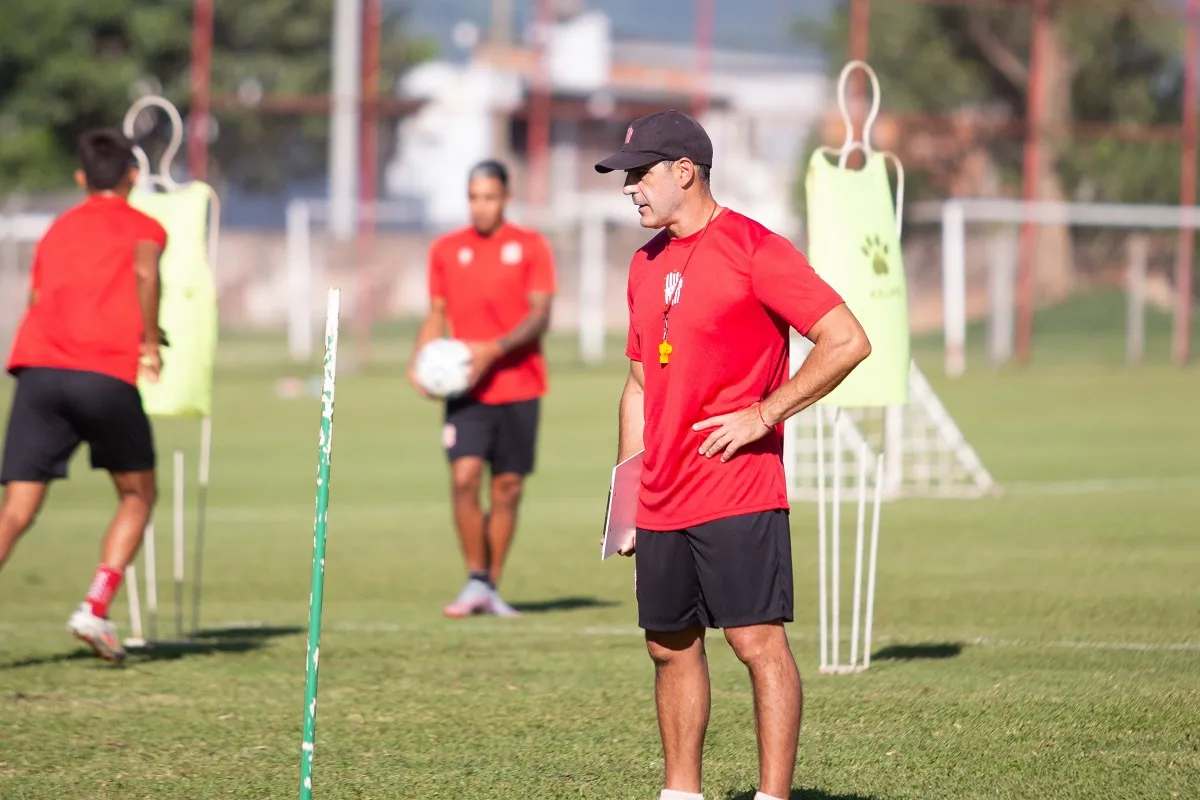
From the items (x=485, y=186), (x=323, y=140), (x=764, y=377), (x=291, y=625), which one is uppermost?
(x=323, y=140)

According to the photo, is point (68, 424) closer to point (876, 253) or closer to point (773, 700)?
point (876, 253)

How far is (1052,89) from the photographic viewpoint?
41.0m

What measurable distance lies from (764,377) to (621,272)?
35.4 meters

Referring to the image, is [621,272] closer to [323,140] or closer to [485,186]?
[323,140]

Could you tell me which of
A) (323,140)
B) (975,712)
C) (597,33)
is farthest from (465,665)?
(597,33)

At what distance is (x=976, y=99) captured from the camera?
152ft

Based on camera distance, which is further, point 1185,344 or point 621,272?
point 621,272

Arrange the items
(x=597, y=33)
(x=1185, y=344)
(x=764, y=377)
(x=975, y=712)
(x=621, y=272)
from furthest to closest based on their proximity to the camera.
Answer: (x=597, y=33) < (x=621, y=272) < (x=1185, y=344) < (x=975, y=712) < (x=764, y=377)

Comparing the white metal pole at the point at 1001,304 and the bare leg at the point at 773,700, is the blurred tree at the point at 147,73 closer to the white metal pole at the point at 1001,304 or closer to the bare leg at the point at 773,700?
the white metal pole at the point at 1001,304

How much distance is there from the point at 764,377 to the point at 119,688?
4.07 m

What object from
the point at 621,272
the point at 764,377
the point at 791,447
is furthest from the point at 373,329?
the point at 764,377

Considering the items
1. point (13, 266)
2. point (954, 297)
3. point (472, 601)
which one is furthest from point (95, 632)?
point (13, 266)

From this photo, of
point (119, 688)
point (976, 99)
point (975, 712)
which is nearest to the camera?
point (975, 712)

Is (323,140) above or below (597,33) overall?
below
